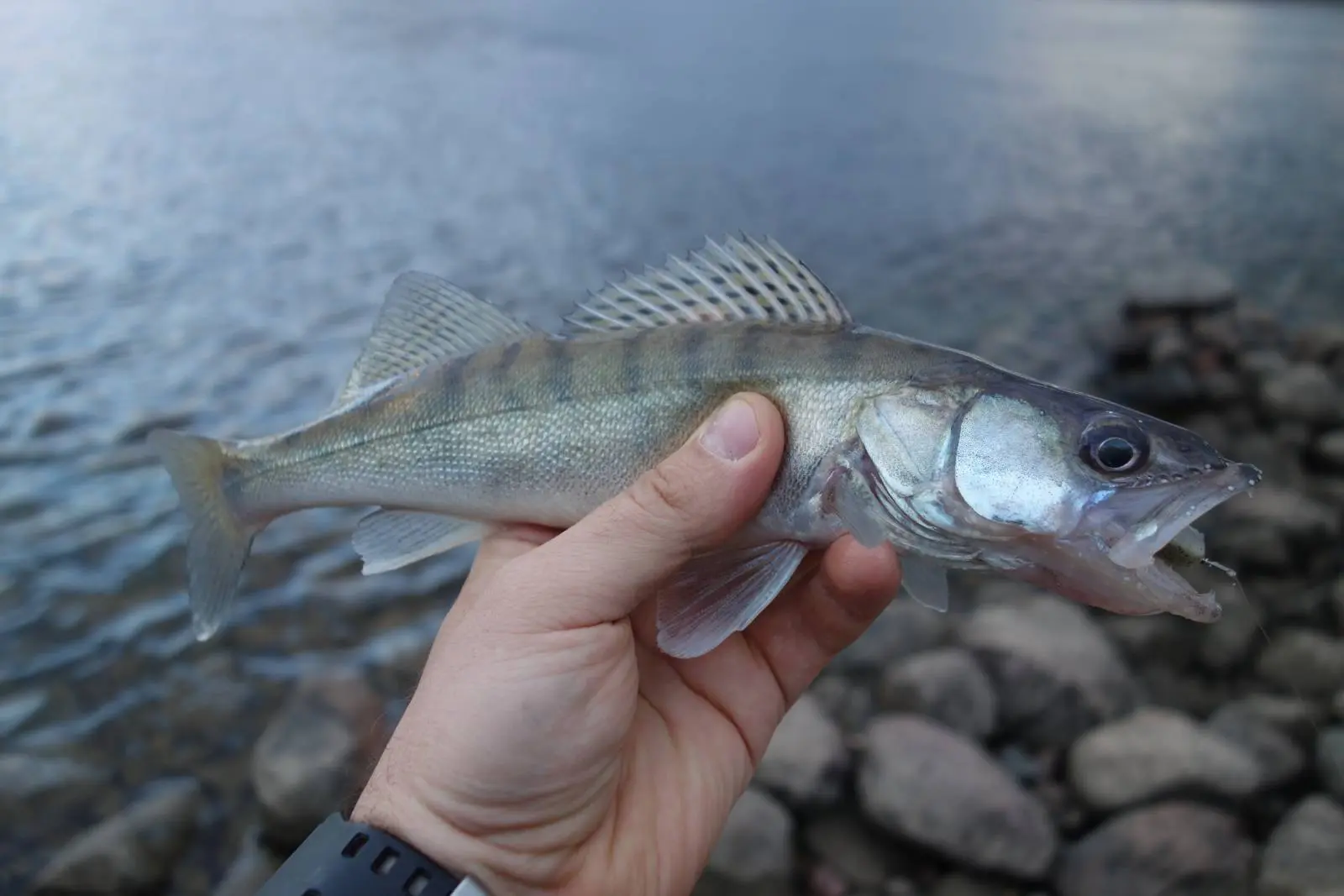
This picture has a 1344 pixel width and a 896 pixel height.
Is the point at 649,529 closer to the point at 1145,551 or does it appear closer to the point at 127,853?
the point at 1145,551

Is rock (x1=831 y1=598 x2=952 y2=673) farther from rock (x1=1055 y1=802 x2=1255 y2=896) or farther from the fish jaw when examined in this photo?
the fish jaw

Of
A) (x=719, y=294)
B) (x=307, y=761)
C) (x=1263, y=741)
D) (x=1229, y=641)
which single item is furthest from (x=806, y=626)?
(x=1229, y=641)

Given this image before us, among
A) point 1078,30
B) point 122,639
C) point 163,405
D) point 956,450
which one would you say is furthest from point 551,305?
point 1078,30

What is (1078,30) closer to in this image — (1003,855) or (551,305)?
(551,305)

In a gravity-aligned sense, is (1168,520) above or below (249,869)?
above

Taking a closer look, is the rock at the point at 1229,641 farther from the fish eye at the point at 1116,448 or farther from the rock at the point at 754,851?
the fish eye at the point at 1116,448
